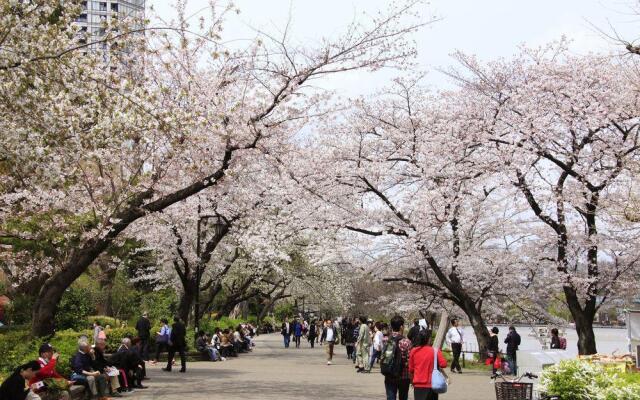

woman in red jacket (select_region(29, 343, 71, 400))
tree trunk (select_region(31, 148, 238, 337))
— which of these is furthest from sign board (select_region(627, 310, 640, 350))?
woman in red jacket (select_region(29, 343, 71, 400))

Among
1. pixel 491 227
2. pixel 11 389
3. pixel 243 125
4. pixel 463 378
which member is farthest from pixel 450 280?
pixel 11 389

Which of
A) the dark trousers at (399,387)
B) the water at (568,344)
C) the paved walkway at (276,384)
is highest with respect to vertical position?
the water at (568,344)

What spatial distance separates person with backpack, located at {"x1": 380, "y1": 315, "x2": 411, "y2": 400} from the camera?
959 centimetres

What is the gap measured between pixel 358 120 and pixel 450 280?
5908 millimetres

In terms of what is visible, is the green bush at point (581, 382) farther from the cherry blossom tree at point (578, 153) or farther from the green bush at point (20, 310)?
the green bush at point (20, 310)

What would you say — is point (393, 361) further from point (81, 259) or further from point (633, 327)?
point (633, 327)

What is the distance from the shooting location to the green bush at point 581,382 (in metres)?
8.81

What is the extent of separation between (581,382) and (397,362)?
254 centimetres

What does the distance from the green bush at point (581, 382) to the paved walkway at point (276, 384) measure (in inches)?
127

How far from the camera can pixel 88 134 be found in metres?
10.3

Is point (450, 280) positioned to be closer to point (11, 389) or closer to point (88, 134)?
point (88, 134)

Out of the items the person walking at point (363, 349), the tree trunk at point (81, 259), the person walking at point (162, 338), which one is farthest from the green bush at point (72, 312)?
the person walking at point (363, 349)

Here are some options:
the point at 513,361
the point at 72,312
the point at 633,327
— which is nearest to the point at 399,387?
the point at 633,327

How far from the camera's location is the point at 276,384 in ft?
48.3
